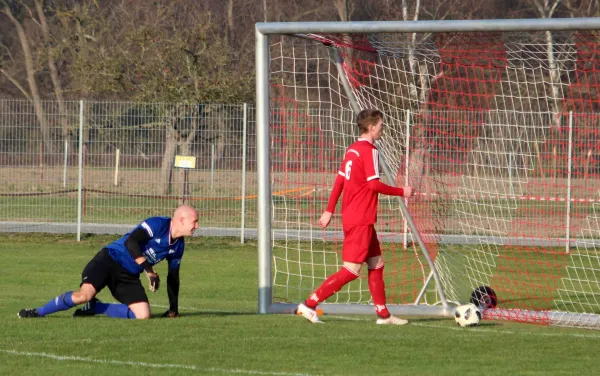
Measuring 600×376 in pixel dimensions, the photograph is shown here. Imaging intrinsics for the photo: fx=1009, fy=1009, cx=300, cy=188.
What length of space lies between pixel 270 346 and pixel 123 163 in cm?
1189

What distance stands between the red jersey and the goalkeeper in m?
1.38

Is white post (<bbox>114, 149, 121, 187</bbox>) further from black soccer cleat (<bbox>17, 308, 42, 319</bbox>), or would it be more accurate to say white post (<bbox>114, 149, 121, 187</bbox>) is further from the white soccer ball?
the white soccer ball

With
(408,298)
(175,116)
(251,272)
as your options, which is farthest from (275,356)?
(175,116)

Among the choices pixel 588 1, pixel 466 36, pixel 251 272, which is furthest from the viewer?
pixel 588 1

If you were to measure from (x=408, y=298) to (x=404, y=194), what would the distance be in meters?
3.50

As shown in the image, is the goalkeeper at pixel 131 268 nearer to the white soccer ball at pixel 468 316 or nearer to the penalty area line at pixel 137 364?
the penalty area line at pixel 137 364

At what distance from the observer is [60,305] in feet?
29.2

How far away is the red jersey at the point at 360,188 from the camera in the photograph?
8906mm

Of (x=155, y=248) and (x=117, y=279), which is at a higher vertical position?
(x=155, y=248)

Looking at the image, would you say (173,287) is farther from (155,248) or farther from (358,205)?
(358,205)

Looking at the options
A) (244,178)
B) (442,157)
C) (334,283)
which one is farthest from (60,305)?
(244,178)

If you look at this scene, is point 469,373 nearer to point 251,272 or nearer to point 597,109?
point 251,272

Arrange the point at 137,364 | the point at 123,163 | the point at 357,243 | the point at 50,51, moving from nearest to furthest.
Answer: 1. the point at 137,364
2. the point at 357,243
3. the point at 123,163
4. the point at 50,51

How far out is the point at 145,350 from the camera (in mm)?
7516
